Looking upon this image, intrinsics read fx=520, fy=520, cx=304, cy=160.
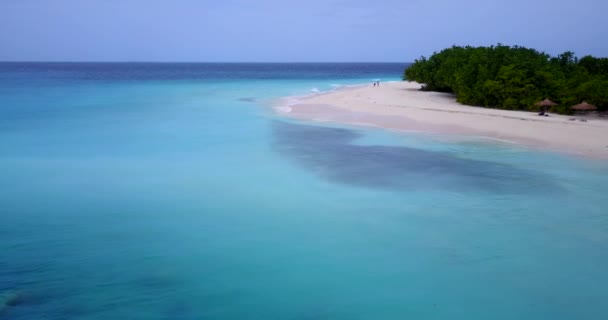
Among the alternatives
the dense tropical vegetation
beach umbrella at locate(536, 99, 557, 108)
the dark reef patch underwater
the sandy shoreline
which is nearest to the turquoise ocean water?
the dark reef patch underwater

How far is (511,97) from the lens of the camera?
86.1 feet

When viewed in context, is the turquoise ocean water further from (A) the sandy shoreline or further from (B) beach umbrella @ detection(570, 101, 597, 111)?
(B) beach umbrella @ detection(570, 101, 597, 111)

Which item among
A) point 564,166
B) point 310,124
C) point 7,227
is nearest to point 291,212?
point 7,227

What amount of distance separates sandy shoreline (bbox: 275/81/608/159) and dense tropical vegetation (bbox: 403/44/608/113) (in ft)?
3.38

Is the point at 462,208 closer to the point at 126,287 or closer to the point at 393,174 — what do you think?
the point at 393,174

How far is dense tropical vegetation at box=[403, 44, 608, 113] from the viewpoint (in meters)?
23.2

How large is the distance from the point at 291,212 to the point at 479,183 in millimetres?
4834

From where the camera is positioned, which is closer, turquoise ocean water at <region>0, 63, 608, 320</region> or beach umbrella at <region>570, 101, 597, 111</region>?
turquoise ocean water at <region>0, 63, 608, 320</region>

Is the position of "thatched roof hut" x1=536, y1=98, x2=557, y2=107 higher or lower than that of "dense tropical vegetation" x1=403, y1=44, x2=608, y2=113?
lower

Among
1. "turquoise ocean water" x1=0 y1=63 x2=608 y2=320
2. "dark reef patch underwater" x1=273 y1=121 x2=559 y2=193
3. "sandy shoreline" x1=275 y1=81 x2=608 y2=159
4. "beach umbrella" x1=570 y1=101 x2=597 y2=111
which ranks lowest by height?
"turquoise ocean water" x1=0 y1=63 x2=608 y2=320

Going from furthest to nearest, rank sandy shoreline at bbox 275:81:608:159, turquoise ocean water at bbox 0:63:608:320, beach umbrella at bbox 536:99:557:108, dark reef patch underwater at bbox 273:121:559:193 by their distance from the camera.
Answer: beach umbrella at bbox 536:99:557:108 → sandy shoreline at bbox 275:81:608:159 → dark reef patch underwater at bbox 273:121:559:193 → turquoise ocean water at bbox 0:63:608:320

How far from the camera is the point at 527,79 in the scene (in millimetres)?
26078

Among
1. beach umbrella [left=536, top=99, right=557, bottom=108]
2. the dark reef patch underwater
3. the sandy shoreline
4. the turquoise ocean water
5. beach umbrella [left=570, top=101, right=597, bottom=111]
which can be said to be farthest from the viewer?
beach umbrella [left=536, top=99, right=557, bottom=108]

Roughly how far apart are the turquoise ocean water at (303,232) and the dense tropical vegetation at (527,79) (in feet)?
28.6
